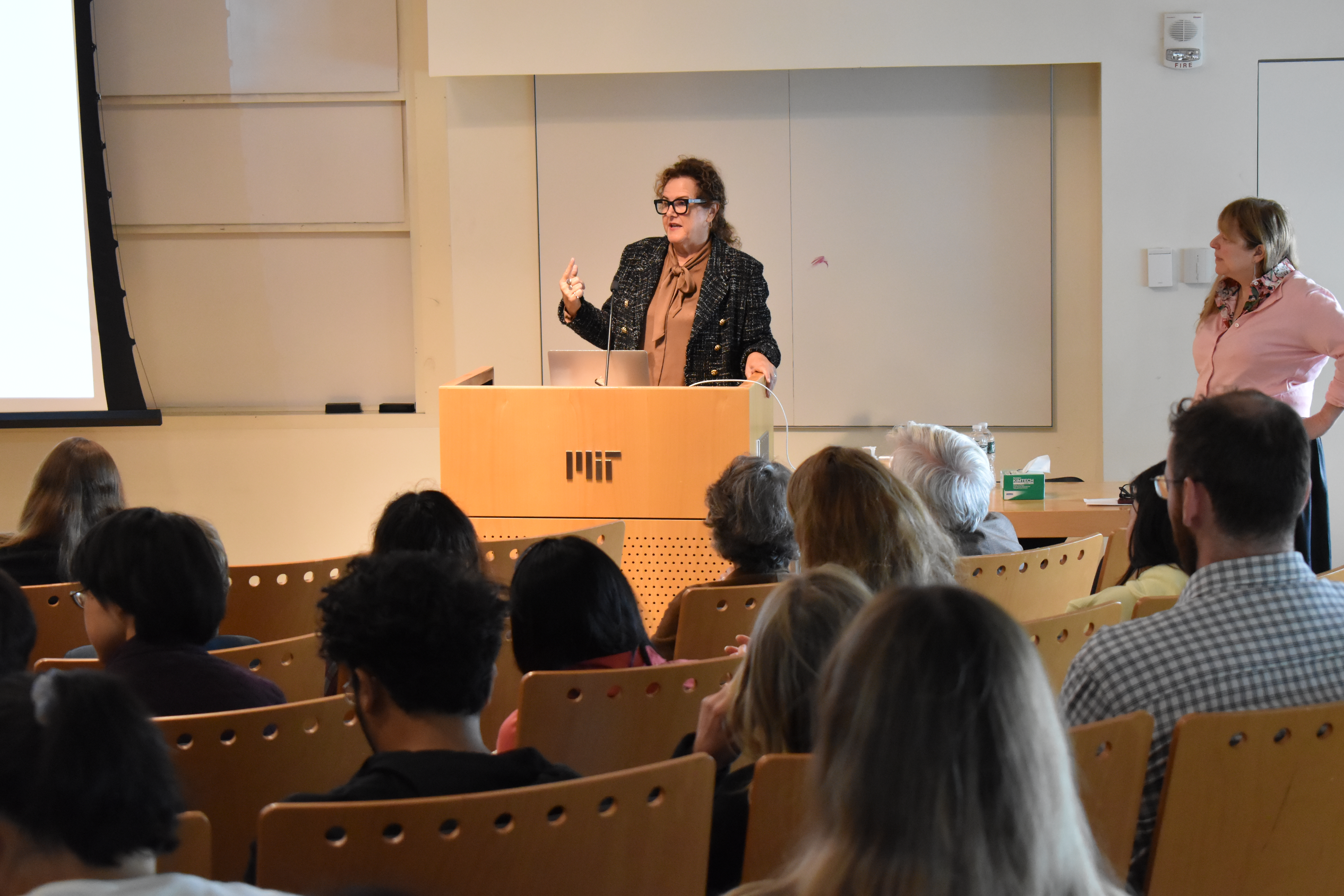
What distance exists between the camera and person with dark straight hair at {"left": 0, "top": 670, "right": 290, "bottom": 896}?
38.1 inches

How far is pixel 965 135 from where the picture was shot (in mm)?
5645

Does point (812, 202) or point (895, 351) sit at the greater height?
point (812, 202)

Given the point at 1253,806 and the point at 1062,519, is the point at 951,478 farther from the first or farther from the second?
the point at 1253,806

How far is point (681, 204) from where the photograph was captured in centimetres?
410

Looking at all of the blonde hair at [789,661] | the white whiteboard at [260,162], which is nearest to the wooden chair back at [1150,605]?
the blonde hair at [789,661]

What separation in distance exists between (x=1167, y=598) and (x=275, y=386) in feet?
16.3

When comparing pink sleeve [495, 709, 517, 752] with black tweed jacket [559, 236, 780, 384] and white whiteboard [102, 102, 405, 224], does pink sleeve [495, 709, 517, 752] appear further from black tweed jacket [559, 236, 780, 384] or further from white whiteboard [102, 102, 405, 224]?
white whiteboard [102, 102, 405, 224]

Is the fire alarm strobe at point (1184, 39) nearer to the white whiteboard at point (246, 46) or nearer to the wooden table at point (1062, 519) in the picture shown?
the wooden table at point (1062, 519)

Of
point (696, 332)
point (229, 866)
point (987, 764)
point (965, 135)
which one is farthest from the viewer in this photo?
point (965, 135)

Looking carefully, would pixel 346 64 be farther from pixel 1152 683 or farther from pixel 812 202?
pixel 1152 683

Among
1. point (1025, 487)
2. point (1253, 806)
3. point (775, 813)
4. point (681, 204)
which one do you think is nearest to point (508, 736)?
point (775, 813)

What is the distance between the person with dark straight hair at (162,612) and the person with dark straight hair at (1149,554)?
1584 mm

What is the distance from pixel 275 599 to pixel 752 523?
Result: 45.9 inches

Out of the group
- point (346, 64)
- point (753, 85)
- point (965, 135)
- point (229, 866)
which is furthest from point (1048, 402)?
point (229, 866)
